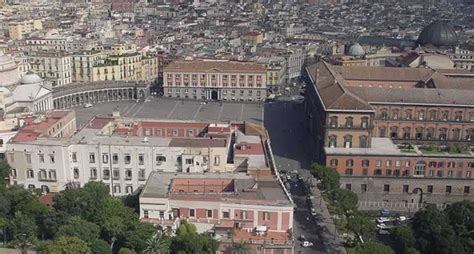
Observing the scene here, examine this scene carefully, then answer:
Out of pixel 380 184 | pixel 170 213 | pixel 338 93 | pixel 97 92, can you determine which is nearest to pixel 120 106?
pixel 97 92

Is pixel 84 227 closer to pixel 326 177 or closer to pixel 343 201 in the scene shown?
pixel 343 201

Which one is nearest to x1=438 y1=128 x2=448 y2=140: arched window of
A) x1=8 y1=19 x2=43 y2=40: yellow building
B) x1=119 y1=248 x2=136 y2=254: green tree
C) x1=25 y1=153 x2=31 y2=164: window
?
x1=119 y1=248 x2=136 y2=254: green tree

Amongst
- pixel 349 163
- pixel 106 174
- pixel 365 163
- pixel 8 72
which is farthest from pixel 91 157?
pixel 8 72

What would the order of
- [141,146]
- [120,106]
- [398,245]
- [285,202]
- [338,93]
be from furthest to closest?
[120,106] → [338,93] → [141,146] → [398,245] → [285,202]

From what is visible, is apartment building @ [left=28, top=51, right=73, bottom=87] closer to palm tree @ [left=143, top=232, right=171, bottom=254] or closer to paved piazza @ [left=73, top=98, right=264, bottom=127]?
paved piazza @ [left=73, top=98, right=264, bottom=127]

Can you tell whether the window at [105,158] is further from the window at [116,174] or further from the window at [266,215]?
the window at [266,215]

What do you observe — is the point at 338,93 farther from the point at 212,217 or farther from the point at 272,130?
the point at 212,217
